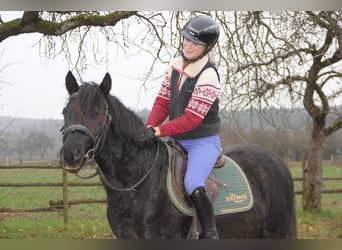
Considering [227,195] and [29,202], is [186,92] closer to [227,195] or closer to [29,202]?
[227,195]

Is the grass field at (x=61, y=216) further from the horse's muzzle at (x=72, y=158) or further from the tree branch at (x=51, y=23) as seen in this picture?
the horse's muzzle at (x=72, y=158)

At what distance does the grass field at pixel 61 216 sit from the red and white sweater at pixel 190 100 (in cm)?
131

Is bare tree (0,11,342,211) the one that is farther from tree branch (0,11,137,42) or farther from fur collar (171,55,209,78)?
fur collar (171,55,209,78)

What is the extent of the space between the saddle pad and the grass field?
1.20m

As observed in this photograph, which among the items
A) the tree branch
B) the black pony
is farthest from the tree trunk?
the tree branch

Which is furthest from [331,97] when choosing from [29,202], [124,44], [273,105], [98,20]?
[29,202]

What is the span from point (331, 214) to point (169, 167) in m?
2.15

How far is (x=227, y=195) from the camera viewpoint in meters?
2.54

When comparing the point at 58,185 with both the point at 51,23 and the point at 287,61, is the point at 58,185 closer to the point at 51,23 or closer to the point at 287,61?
the point at 51,23

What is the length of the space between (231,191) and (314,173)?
6.25ft

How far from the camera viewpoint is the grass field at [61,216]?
141 inches

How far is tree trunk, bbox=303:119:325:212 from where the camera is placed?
3.86m

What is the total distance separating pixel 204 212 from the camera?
7.59 ft

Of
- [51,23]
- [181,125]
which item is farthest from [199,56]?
[51,23]
